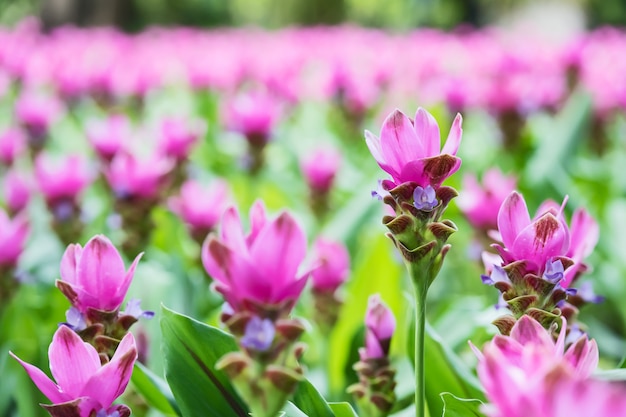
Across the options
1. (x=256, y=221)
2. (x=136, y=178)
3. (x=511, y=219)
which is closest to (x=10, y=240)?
(x=136, y=178)

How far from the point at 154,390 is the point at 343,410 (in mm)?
369

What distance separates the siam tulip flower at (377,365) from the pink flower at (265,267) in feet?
1.50

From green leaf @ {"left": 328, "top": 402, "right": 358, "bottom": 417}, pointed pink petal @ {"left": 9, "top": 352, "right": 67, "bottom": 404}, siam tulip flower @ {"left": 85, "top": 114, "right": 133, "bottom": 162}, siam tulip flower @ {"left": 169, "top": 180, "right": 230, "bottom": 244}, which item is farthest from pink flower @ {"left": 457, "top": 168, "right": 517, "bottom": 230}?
pointed pink petal @ {"left": 9, "top": 352, "right": 67, "bottom": 404}

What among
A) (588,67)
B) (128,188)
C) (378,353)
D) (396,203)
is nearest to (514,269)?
(396,203)

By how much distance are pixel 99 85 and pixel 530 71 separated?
9.84 ft

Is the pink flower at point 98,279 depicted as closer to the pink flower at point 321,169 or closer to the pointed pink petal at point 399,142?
the pointed pink petal at point 399,142

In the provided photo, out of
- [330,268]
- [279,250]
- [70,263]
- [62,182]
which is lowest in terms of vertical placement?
[330,268]

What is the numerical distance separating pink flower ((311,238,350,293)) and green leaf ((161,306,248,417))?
2.55ft

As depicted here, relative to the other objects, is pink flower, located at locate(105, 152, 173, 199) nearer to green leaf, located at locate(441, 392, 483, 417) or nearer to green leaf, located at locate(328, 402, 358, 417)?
green leaf, located at locate(328, 402, 358, 417)

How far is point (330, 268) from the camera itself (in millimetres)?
2076

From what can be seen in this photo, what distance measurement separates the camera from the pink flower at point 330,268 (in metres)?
2.03

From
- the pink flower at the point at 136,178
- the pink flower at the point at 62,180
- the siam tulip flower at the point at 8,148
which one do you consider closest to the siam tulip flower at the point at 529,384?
the pink flower at the point at 136,178

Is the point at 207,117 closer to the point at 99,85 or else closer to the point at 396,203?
the point at 99,85

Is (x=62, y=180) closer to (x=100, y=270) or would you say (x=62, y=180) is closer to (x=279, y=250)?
(x=100, y=270)
